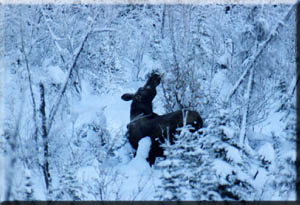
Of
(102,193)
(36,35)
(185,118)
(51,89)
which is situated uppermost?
(36,35)

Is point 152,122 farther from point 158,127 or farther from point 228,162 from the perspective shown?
point 228,162

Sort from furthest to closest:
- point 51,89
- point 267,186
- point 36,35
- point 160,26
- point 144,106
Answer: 1. point 160,26
2. point 36,35
3. point 51,89
4. point 144,106
5. point 267,186

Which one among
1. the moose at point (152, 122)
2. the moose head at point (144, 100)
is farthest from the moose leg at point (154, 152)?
the moose head at point (144, 100)

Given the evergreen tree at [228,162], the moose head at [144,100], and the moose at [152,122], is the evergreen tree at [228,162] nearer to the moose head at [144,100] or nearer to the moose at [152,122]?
the moose at [152,122]

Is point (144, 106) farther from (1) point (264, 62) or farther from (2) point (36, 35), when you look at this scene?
(2) point (36, 35)

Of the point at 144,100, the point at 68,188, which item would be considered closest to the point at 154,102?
the point at 144,100

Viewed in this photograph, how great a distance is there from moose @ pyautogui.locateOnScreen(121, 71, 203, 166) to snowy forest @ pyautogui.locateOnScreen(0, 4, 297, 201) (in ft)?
0.69

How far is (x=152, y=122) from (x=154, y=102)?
346 cm

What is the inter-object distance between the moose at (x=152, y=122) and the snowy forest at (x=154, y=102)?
8.3 inches

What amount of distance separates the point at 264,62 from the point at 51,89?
504 cm

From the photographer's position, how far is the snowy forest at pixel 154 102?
16.2 feet

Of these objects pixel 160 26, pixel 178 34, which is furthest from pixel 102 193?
pixel 160 26

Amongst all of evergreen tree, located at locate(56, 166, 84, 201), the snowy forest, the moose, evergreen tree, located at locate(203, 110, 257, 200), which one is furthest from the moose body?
evergreen tree, located at locate(56, 166, 84, 201)

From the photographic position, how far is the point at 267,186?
5492 millimetres
